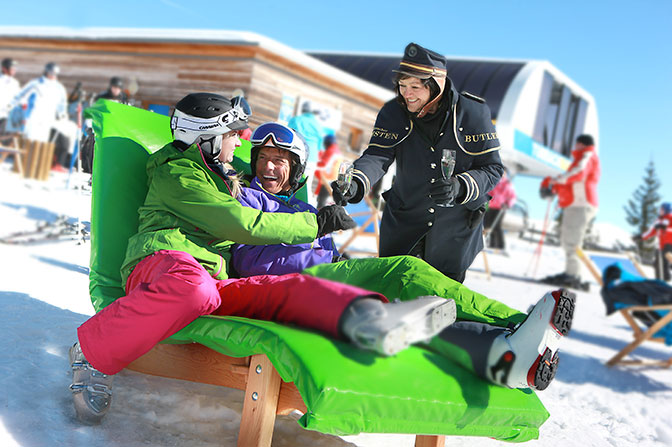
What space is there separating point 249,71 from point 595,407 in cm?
922

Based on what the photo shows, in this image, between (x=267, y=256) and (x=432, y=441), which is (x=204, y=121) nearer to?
(x=267, y=256)

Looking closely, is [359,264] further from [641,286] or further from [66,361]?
[641,286]

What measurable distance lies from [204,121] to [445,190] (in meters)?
1.14

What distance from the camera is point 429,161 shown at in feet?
10.6

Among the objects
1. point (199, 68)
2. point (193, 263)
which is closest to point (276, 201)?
point (193, 263)

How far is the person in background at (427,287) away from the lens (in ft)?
6.58

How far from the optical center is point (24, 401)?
95.6 inches

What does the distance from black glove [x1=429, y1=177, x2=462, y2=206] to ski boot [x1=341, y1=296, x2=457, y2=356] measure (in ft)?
3.42

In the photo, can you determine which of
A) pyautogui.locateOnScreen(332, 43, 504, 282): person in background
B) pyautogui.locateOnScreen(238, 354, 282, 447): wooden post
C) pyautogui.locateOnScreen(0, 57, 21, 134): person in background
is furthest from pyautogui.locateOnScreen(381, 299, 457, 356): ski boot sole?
pyautogui.locateOnScreen(0, 57, 21, 134): person in background

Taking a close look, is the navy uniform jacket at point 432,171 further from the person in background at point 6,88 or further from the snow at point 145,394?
the person in background at point 6,88

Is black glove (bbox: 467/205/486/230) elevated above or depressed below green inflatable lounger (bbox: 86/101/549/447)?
above

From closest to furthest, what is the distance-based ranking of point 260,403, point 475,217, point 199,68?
point 260,403
point 475,217
point 199,68

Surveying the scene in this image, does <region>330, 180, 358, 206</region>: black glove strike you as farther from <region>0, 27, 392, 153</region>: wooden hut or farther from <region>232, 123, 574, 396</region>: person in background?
<region>0, 27, 392, 153</region>: wooden hut

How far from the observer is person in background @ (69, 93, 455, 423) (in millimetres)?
2154
